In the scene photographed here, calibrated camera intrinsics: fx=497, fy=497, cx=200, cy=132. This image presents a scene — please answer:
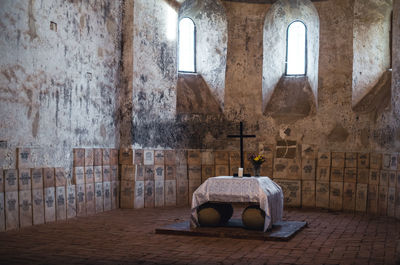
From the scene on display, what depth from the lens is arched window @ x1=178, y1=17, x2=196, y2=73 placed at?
14.1m

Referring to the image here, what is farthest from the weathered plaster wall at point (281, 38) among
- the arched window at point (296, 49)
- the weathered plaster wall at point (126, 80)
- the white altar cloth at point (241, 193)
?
the white altar cloth at point (241, 193)

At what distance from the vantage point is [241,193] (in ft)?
27.2

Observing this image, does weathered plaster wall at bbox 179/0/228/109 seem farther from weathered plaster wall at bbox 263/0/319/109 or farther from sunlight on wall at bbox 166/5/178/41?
weathered plaster wall at bbox 263/0/319/109

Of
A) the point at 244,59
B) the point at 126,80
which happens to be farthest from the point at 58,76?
the point at 244,59

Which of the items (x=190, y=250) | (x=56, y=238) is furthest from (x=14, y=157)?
(x=190, y=250)

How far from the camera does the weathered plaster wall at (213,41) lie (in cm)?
1389

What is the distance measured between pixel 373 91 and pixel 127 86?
6281 millimetres

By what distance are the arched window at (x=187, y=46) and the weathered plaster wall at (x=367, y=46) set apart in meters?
4.41

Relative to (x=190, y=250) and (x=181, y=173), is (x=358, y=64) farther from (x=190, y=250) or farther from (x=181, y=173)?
(x=190, y=250)

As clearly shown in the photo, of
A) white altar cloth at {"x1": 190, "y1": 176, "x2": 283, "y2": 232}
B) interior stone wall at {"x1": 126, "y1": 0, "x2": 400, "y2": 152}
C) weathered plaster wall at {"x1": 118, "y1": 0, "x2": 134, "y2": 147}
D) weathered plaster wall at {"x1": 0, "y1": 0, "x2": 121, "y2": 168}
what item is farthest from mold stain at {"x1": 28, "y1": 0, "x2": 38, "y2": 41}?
white altar cloth at {"x1": 190, "y1": 176, "x2": 283, "y2": 232}

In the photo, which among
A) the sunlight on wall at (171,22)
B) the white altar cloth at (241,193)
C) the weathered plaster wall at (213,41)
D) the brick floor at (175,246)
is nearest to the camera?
the brick floor at (175,246)

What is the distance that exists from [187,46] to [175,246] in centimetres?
801

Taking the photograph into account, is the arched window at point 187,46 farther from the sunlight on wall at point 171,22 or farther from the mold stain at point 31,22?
the mold stain at point 31,22

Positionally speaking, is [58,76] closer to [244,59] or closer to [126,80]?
[126,80]
